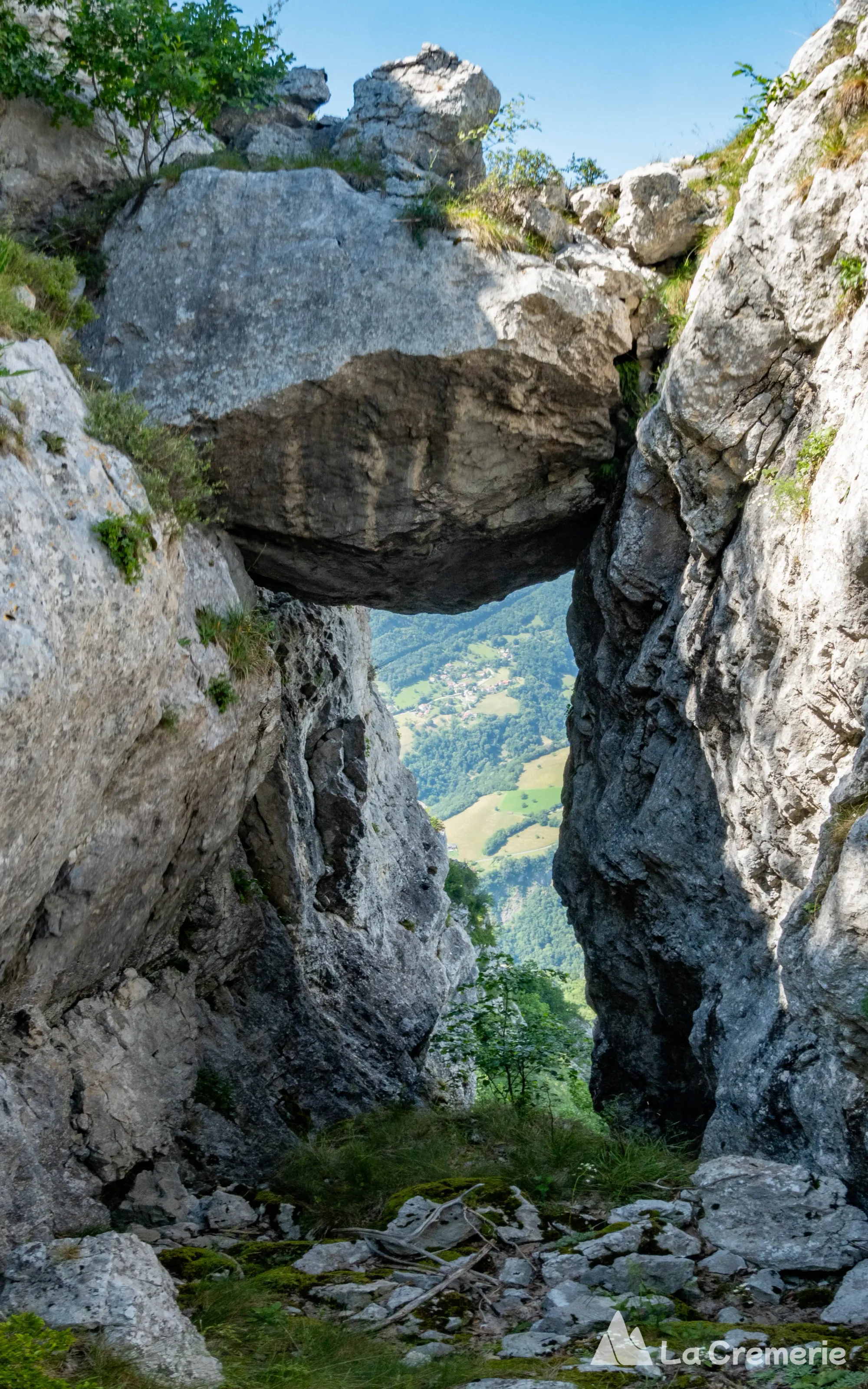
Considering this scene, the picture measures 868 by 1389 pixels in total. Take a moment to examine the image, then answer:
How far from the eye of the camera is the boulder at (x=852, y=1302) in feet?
18.4

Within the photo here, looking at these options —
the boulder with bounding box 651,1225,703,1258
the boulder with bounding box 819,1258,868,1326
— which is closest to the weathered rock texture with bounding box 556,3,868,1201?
the boulder with bounding box 819,1258,868,1326

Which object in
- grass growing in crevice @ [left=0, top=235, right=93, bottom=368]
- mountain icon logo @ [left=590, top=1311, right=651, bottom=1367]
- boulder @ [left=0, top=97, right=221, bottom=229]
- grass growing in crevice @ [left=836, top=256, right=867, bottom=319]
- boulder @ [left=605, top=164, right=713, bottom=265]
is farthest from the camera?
boulder @ [left=0, top=97, right=221, bottom=229]

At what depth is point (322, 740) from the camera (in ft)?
51.6

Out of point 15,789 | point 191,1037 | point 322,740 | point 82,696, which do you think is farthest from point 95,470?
point 322,740

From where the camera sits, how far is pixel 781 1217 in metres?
6.89

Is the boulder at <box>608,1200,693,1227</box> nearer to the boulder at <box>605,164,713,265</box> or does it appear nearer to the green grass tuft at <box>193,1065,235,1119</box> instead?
the green grass tuft at <box>193,1065,235,1119</box>

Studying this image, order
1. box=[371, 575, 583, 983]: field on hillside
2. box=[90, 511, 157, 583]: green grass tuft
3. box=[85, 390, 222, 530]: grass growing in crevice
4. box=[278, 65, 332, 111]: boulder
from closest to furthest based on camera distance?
box=[90, 511, 157, 583]: green grass tuft, box=[85, 390, 222, 530]: grass growing in crevice, box=[278, 65, 332, 111]: boulder, box=[371, 575, 583, 983]: field on hillside

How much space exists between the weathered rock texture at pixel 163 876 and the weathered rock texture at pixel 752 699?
4.29 m

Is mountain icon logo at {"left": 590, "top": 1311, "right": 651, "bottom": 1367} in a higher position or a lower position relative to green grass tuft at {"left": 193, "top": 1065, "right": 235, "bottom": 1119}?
higher

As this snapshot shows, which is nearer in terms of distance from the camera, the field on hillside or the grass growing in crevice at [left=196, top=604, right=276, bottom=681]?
the grass growing in crevice at [left=196, top=604, right=276, bottom=681]

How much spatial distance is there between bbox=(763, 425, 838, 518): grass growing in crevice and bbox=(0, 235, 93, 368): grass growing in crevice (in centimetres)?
696

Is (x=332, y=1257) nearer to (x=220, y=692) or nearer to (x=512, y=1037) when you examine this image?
(x=512, y=1037)

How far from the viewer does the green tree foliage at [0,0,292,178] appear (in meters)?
11.0

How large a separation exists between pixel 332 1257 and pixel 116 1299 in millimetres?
2176
